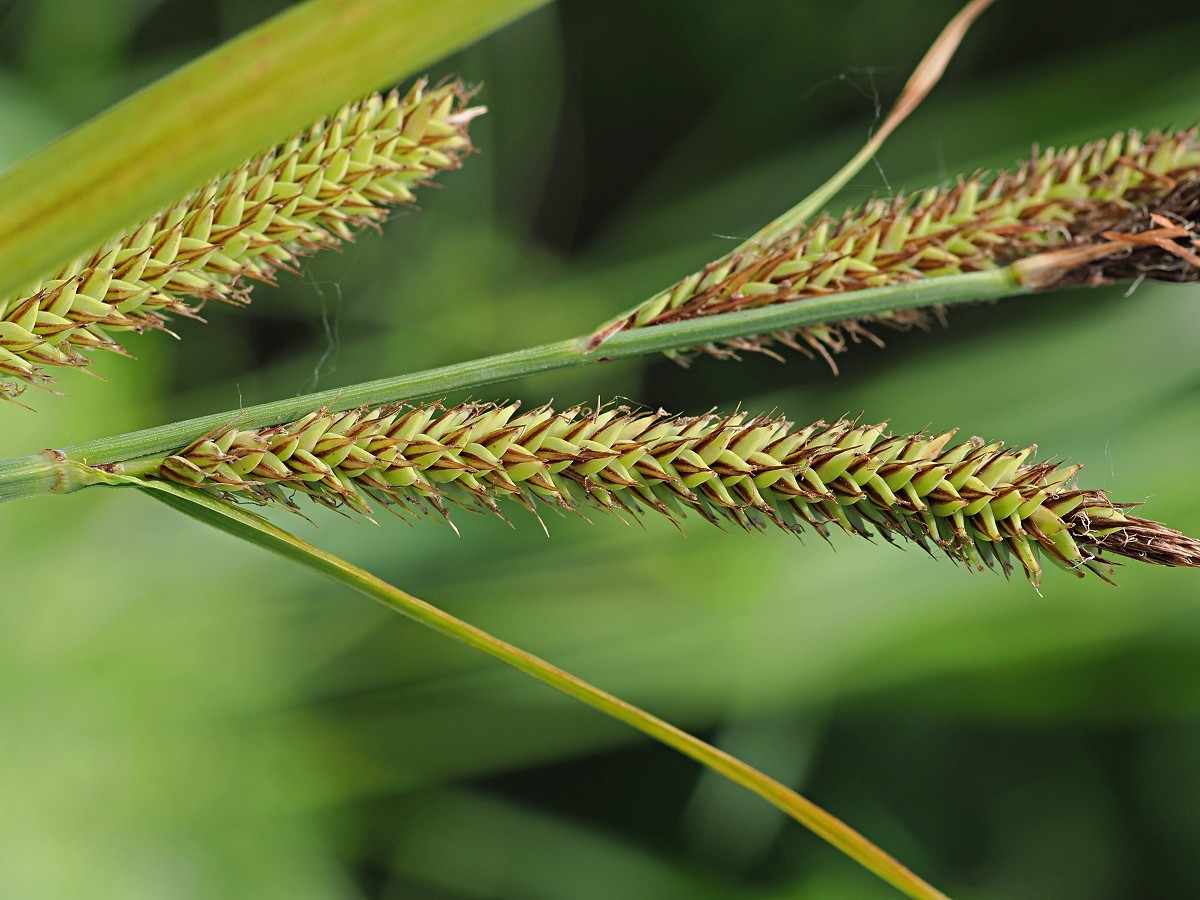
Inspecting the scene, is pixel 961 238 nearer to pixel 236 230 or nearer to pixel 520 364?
pixel 520 364

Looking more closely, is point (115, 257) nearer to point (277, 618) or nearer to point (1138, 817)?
point (277, 618)

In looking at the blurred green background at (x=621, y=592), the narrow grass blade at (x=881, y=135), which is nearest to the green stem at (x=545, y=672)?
the narrow grass blade at (x=881, y=135)

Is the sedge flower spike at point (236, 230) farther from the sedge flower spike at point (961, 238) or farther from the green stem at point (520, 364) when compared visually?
the sedge flower spike at point (961, 238)

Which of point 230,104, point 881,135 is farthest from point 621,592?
point 230,104

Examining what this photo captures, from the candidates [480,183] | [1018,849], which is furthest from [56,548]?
[1018,849]

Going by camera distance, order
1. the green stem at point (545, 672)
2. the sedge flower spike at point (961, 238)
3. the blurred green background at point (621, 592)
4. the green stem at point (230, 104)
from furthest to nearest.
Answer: the blurred green background at point (621, 592) → the sedge flower spike at point (961, 238) → the green stem at point (545, 672) → the green stem at point (230, 104)

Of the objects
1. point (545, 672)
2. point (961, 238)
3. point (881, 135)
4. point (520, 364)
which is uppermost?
point (881, 135)
